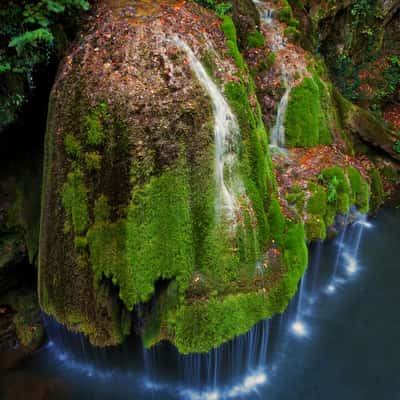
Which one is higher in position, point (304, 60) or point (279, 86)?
point (304, 60)

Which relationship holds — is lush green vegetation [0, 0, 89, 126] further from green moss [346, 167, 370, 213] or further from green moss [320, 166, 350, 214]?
green moss [346, 167, 370, 213]

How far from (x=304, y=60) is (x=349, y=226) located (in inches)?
209

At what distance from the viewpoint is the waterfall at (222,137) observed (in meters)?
5.44

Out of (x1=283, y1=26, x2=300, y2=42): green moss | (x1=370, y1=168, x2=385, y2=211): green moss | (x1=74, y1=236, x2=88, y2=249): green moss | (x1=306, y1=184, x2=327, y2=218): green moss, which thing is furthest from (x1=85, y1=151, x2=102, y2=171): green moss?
(x1=370, y1=168, x2=385, y2=211): green moss

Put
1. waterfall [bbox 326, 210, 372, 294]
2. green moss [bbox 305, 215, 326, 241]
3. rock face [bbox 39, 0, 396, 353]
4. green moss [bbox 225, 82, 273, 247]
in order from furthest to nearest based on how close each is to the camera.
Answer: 1. waterfall [bbox 326, 210, 372, 294]
2. green moss [bbox 305, 215, 326, 241]
3. green moss [bbox 225, 82, 273, 247]
4. rock face [bbox 39, 0, 396, 353]

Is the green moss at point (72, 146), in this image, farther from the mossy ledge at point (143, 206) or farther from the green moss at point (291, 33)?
the green moss at point (291, 33)

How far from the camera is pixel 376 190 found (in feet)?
35.9

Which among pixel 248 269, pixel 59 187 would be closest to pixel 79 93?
pixel 59 187

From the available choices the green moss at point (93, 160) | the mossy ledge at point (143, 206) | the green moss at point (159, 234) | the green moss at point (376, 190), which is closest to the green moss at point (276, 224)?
the mossy ledge at point (143, 206)

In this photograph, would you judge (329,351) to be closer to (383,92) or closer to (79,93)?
(79,93)

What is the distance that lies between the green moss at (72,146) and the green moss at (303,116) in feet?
21.2

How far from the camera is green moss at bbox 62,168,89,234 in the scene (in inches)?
206

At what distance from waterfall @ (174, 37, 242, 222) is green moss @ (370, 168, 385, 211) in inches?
286

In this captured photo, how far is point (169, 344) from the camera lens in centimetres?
590
